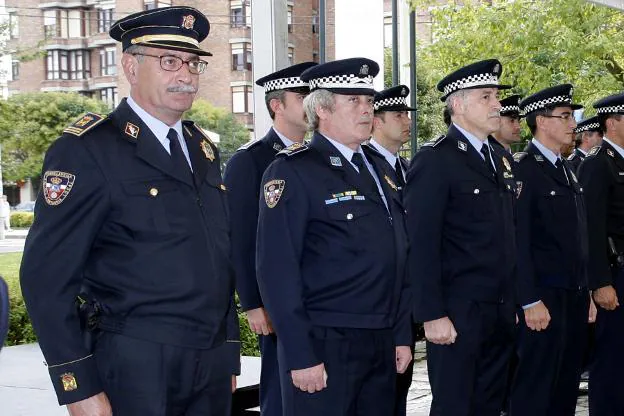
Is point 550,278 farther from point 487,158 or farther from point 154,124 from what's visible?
point 154,124

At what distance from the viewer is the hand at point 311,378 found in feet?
11.5

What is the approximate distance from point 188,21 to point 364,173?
3.37 feet

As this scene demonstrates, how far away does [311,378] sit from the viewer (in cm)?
351

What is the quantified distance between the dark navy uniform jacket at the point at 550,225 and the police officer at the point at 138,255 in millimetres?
2586

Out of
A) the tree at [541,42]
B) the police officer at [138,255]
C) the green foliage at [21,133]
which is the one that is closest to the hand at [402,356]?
the police officer at [138,255]

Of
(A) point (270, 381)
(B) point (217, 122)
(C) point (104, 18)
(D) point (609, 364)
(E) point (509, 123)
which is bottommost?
(D) point (609, 364)

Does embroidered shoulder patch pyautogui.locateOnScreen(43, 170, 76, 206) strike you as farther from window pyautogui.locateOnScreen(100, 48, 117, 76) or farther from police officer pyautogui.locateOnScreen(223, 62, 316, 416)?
window pyautogui.locateOnScreen(100, 48, 117, 76)

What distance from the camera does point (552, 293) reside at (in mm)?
5266

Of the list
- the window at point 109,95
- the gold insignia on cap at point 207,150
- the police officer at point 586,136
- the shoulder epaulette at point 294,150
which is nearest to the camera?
the gold insignia on cap at point 207,150

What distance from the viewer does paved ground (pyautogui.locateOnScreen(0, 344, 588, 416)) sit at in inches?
184

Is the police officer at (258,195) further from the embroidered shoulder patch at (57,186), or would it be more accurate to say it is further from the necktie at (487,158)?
the embroidered shoulder patch at (57,186)

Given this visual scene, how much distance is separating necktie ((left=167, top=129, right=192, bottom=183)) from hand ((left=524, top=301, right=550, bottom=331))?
253cm

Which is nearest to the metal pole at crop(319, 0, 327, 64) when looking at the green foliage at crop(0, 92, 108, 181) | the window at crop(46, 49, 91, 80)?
the green foliage at crop(0, 92, 108, 181)

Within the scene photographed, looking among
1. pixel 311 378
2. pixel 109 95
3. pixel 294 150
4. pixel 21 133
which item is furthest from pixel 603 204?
pixel 109 95
